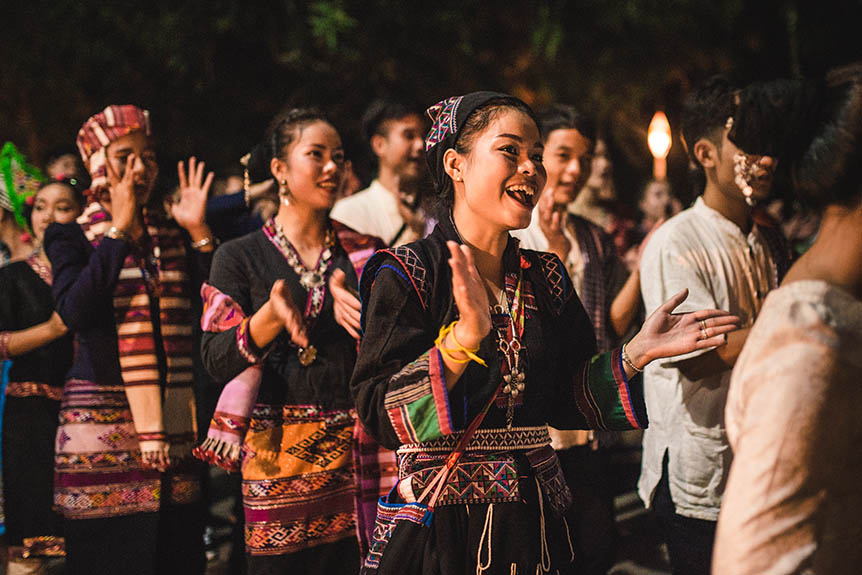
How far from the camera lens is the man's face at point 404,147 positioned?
16.5 ft

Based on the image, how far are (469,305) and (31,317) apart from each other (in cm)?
352

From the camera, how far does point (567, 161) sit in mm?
4352

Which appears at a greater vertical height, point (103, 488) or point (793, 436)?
point (793, 436)

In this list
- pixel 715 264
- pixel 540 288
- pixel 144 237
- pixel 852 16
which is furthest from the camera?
pixel 852 16

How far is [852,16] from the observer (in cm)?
909

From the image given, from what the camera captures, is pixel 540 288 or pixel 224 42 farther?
pixel 224 42

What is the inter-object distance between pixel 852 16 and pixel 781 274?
6.94 m

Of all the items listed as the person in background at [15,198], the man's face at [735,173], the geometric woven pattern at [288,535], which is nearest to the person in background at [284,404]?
the geometric woven pattern at [288,535]

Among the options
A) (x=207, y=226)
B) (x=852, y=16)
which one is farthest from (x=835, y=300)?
(x=852, y=16)

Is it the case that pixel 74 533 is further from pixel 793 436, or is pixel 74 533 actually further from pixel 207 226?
pixel 793 436

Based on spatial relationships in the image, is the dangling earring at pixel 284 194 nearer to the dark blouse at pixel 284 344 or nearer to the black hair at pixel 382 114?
the dark blouse at pixel 284 344

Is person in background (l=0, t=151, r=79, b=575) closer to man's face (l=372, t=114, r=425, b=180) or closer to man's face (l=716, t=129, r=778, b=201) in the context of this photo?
man's face (l=372, t=114, r=425, b=180)

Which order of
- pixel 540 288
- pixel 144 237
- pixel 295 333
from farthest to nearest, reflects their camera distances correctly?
pixel 144 237 → pixel 295 333 → pixel 540 288

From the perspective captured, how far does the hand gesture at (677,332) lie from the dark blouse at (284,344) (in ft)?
4.53
